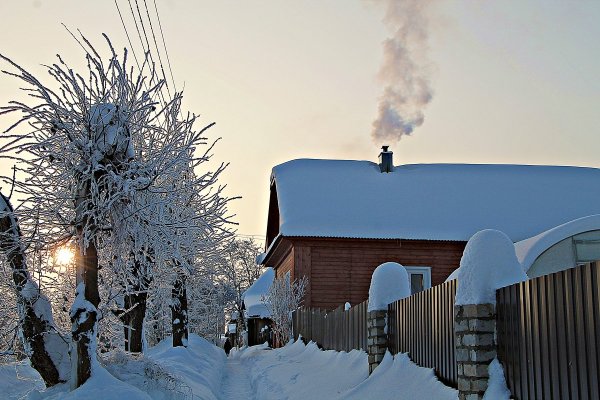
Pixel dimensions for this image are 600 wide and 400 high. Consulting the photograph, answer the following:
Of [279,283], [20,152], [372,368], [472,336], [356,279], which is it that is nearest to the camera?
[472,336]

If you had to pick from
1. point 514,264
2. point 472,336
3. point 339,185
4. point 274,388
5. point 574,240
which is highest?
point 339,185

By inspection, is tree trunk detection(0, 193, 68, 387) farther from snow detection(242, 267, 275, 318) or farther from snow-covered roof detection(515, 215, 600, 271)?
snow detection(242, 267, 275, 318)

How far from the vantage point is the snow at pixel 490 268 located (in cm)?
726

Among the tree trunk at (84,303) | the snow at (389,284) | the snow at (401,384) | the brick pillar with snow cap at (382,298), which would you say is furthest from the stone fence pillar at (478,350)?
the tree trunk at (84,303)

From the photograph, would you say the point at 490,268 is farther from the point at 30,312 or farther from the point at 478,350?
the point at 30,312

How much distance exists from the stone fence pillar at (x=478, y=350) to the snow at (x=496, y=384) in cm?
6

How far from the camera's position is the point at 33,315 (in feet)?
30.1

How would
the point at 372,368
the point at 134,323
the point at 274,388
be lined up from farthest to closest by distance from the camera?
1. the point at 134,323
2. the point at 274,388
3. the point at 372,368

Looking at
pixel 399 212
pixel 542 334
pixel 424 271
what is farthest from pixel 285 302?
pixel 542 334

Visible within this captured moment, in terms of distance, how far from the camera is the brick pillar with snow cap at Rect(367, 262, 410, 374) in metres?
11.9

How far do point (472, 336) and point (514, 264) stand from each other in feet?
3.02

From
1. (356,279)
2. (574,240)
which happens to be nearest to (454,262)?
(356,279)

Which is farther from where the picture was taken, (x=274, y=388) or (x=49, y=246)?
(x=274, y=388)

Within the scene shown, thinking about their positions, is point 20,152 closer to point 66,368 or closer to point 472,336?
point 66,368
